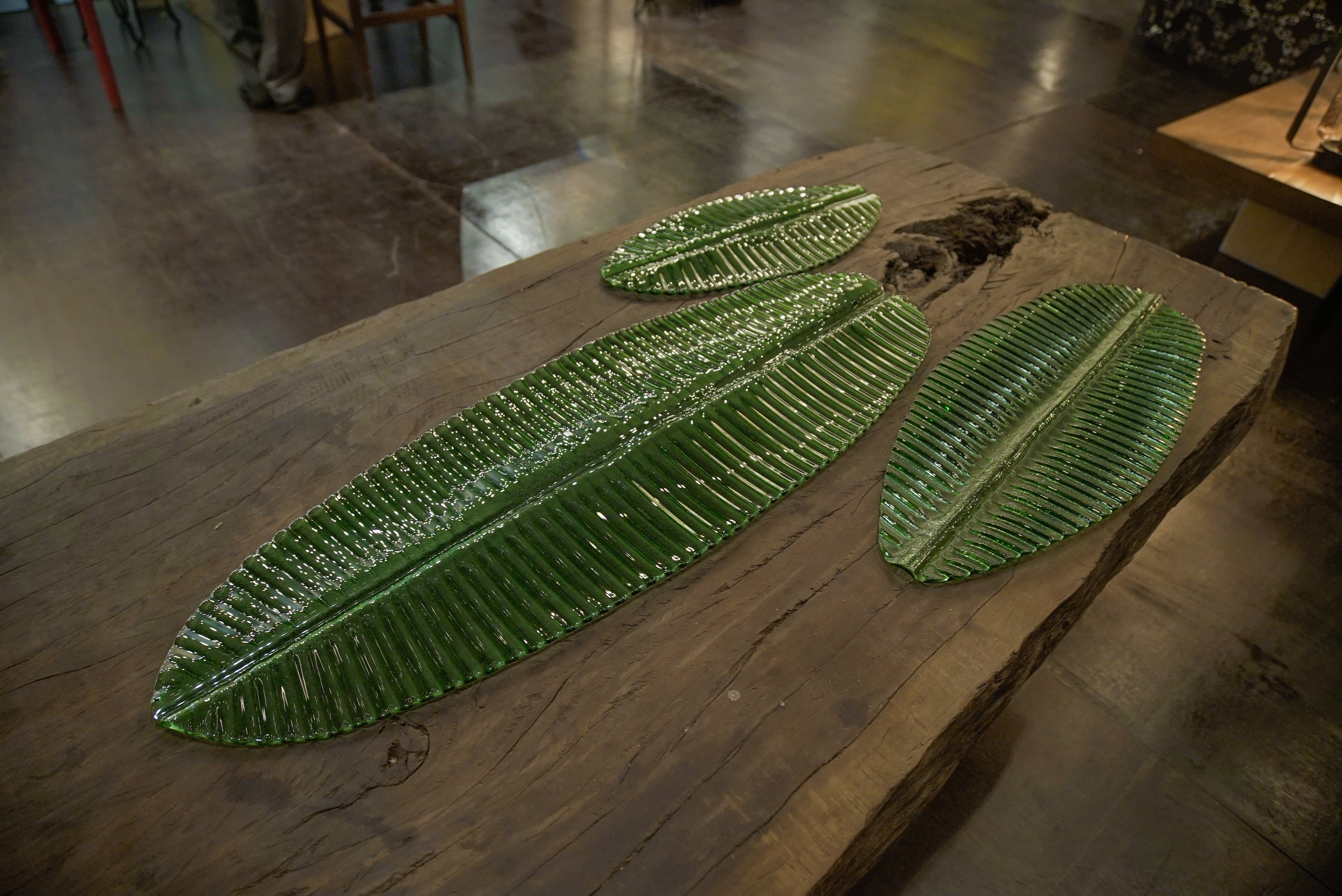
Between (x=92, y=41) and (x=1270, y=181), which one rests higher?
(x=1270, y=181)

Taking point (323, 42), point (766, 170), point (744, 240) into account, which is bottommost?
point (766, 170)

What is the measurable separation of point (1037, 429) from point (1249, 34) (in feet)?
14.7

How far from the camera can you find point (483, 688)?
3.34ft

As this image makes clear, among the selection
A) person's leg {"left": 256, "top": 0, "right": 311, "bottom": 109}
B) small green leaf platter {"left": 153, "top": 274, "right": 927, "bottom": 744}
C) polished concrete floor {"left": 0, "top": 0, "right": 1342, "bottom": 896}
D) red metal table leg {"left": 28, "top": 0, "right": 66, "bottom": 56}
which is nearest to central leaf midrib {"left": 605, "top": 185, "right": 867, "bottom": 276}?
small green leaf platter {"left": 153, "top": 274, "right": 927, "bottom": 744}

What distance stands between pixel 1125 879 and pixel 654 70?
389 cm

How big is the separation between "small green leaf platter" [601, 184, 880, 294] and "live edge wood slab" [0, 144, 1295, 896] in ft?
0.61

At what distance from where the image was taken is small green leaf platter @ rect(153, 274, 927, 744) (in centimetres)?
98

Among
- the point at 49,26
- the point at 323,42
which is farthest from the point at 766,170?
the point at 49,26

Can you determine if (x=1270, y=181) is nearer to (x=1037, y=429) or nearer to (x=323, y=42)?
(x=1037, y=429)

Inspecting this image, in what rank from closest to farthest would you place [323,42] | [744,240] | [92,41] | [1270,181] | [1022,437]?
[1022,437] < [744,240] < [1270,181] < [92,41] < [323,42]

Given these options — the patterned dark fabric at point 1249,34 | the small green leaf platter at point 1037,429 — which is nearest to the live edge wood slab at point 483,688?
the small green leaf platter at point 1037,429

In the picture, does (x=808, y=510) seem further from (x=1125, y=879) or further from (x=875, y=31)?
(x=875, y=31)

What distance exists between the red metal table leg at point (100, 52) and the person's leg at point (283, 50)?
545 mm

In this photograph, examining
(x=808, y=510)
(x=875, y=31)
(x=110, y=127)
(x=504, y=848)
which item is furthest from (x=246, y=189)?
(x=875, y=31)
